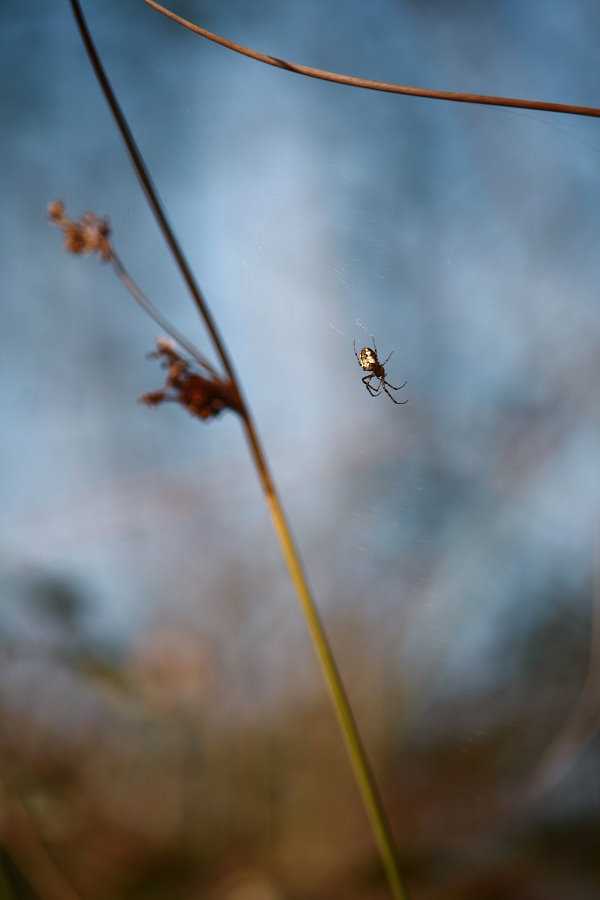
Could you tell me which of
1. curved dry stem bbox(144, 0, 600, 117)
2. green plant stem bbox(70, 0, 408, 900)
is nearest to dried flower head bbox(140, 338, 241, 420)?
green plant stem bbox(70, 0, 408, 900)

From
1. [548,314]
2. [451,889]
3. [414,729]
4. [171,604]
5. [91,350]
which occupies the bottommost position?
[451,889]

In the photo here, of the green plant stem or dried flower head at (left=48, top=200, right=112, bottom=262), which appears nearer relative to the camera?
the green plant stem

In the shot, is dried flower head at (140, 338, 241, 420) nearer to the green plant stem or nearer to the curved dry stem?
the green plant stem

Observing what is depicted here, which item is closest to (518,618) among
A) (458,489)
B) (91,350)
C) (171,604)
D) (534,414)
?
(458,489)

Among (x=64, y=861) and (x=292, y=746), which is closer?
(x=64, y=861)

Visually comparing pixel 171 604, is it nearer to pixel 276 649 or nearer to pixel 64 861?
pixel 276 649

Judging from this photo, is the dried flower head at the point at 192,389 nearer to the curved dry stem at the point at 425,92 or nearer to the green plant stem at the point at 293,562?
the green plant stem at the point at 293,562

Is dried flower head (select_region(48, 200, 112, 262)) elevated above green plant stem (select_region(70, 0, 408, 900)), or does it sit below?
above
